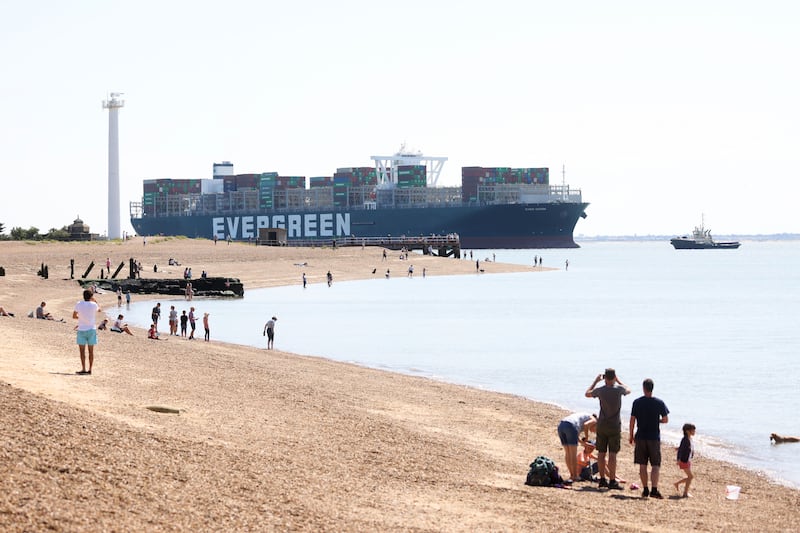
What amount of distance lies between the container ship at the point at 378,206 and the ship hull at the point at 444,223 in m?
0.13

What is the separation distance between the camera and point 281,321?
47000mm

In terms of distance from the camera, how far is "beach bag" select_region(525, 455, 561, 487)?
12.7 metres

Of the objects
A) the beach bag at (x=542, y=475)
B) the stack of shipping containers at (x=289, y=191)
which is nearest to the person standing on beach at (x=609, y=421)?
the beach bag at (x=542, y=475)

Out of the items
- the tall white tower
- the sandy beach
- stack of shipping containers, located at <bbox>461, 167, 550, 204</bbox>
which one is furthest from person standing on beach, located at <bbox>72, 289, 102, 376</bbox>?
stack of shipping containers, located at <bbox>461, 167, 550, 204</bbox>

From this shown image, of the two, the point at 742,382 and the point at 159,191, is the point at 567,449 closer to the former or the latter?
the point at 742,382

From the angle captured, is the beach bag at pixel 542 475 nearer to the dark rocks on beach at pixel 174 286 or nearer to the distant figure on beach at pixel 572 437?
the distant figure on beach at pixel 572 437

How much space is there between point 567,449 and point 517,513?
2414mm

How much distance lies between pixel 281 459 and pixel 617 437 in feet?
13.2

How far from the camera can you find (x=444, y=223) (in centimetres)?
14138

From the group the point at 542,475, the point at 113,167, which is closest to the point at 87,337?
the point at 542,475

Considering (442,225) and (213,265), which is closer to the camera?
(213,265)

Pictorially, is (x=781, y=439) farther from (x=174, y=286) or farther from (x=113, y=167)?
(x=113, y=167)

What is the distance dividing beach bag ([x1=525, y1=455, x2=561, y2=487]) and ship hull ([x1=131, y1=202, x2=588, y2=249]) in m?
128

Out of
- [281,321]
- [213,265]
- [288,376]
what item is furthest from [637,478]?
[213,265]
